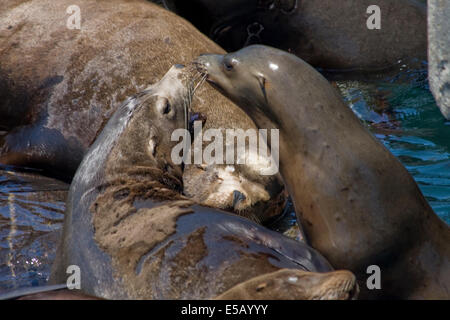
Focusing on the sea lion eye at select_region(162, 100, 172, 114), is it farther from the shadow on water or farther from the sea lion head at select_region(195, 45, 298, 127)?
the shadow on water

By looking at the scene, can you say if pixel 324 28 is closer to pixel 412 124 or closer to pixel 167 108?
pixel 412 124

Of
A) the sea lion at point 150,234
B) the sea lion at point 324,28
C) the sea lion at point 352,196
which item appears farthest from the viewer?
the sea lion at point 324,28

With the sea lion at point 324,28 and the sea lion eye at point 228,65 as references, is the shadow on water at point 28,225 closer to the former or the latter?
the sea lion eye at point 228,65

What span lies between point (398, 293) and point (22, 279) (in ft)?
7.05

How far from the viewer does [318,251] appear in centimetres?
421

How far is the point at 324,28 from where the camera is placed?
24.6 feet

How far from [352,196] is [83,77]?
8.68 ft

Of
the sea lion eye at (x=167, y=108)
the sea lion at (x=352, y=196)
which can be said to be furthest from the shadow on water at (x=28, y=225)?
the sea lion at (x=352, y=196)

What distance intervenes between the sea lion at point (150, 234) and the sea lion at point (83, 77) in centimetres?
78

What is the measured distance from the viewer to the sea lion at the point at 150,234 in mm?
3645

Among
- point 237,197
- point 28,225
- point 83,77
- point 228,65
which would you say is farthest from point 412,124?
point 28,225

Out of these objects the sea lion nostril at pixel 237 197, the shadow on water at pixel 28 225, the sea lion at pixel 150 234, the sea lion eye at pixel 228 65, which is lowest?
the shadow on water at pixel 28 225

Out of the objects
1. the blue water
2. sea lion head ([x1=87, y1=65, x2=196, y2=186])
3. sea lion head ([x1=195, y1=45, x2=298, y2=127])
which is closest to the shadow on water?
sea lion head ([x1=87, y1=65, x2=196, y2=186])
